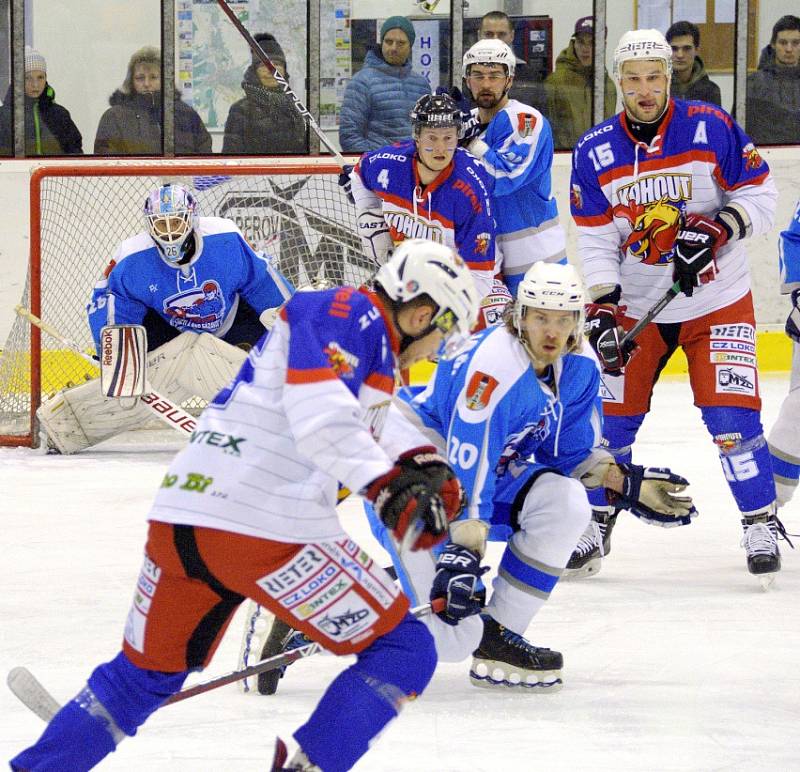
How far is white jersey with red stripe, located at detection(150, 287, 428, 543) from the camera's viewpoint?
1802mm

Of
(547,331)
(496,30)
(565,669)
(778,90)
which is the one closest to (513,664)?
(565,669)

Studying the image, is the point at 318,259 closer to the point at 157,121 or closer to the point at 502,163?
the point at 157,121

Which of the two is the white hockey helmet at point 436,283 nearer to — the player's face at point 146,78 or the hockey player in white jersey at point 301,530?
the hockey player in white jersey at point 301,530

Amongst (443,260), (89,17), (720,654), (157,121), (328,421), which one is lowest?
(720,654)

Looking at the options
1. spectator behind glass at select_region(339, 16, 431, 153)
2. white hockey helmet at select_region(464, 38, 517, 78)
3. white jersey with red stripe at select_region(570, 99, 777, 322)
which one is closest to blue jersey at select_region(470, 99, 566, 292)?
white hockey helmet at select_region(464, 38, 517, 78)

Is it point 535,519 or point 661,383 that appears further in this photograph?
point 661,383

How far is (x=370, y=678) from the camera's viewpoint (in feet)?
6.24

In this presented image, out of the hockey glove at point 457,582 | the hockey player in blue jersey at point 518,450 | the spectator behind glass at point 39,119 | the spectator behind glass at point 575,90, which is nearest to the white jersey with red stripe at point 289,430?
the hockey glove at point 457,582

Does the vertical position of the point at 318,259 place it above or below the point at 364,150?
below

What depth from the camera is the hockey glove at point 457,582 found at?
7.89 feet

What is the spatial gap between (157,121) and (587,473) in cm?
392

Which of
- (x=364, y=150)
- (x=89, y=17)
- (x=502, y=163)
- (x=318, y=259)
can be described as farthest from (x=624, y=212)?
(x=89, y=17)

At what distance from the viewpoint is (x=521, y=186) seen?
177 inches

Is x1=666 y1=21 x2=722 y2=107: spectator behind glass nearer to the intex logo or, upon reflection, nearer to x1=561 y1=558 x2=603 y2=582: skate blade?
the intex logo
